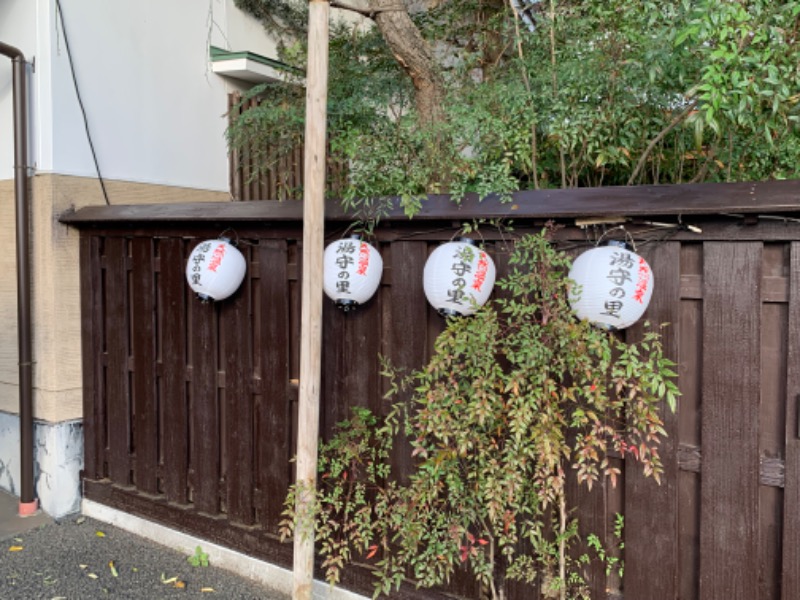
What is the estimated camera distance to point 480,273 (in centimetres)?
308

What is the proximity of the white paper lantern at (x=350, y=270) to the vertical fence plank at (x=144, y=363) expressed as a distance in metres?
1.92

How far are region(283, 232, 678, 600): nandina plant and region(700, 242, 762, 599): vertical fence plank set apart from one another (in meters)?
0.22

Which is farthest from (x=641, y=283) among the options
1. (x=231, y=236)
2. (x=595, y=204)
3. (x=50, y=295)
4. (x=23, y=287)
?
(x=23, y=287)

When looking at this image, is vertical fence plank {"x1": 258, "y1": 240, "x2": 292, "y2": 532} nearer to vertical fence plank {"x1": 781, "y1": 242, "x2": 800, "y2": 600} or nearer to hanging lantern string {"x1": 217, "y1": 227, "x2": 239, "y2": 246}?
hanging lantern string {"x1": 217, "y1": 227, "x2": 239, "y2": 246}

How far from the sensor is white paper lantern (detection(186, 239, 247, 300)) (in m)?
3.95

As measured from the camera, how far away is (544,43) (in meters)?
4.21

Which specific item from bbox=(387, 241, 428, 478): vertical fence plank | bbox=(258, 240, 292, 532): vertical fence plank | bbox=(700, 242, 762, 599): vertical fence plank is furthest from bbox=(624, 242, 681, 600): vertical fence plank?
bbox=(258, 240, 292, 532): vertical fence plank

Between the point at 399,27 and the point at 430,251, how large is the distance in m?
1.71

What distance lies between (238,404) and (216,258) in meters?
1.02

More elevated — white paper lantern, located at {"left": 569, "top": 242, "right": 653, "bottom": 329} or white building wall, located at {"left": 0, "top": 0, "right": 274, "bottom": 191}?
white building wall, located at {"left": 0, "top": 0, "right": 274, "bottom": 191}

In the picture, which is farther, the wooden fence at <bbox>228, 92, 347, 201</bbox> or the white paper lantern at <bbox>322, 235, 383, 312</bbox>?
the wooden fence at <bbox>228, 92, 347, 201</bbox>

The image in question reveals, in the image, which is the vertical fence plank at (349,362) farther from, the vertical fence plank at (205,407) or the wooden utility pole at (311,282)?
the vertical fence plank at (205,407)

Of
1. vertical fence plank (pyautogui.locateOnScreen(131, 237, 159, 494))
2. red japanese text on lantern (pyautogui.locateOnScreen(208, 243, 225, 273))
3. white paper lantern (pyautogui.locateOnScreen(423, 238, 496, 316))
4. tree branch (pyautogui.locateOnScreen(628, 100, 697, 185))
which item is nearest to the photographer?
white paper lantern (pyautogui.locateOnScreen(423, 238, 496, 316))

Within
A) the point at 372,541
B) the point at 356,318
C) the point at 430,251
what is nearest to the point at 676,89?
the point at 430,251
